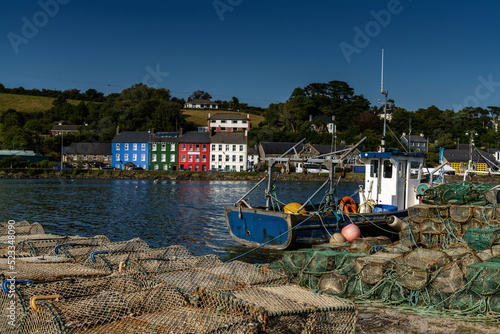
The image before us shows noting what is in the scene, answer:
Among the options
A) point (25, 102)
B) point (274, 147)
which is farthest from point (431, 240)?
point (25, 102)

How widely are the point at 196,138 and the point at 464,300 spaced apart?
67481 millimetres

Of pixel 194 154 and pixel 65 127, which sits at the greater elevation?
pixel 65 127

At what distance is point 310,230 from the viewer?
548 inches

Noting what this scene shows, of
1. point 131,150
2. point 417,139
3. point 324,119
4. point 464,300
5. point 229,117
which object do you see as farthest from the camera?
point 229,117

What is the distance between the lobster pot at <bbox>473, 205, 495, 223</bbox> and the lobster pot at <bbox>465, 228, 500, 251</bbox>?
1037mm

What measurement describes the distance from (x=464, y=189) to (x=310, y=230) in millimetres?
4444

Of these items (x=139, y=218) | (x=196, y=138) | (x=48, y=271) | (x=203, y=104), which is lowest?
(x=139, y=218)

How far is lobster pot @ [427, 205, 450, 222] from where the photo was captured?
414 inches

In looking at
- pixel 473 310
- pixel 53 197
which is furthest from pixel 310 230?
pixel 53 197

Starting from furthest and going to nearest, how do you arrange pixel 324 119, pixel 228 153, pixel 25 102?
pixel 25 102
pixel 324 119
pixel 228 153

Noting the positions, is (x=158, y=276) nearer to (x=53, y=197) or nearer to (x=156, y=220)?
(x=156, y=220)

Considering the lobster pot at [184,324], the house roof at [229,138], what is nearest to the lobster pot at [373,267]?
the lobster pot at [184,324]

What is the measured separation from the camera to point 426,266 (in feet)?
25.7

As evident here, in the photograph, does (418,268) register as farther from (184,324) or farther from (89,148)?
(89,148)
